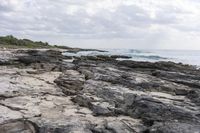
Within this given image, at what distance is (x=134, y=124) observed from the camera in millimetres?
13953

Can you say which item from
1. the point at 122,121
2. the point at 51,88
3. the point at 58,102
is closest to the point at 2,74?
the point at 51,88

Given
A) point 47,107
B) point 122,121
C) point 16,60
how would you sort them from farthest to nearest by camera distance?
1. point 16,60
2. point 47,107
3. point 122,121

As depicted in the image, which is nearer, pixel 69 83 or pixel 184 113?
pixel 184 113

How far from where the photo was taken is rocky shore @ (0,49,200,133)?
43.3ft

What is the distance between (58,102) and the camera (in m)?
16.2

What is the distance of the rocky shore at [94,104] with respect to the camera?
43.3ft

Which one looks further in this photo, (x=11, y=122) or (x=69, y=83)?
(x=69, y=83)

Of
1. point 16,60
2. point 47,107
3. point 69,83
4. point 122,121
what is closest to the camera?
point 122,121

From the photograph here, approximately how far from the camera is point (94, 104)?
626 inches

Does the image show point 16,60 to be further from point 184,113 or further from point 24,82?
point 184,113

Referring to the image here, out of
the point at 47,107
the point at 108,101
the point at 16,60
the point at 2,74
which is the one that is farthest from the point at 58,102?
the point at 16,60

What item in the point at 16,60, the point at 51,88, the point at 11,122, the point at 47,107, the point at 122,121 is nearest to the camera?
the point at 11,122

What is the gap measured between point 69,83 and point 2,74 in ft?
12.9

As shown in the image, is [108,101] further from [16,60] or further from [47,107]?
[16,60]
